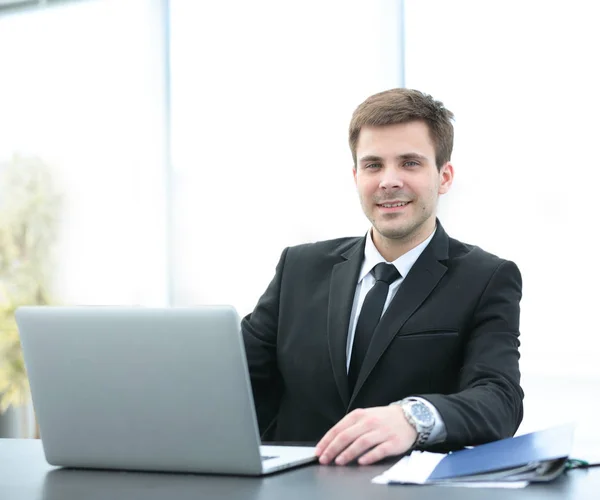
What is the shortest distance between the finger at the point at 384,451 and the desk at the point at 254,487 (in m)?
0.02

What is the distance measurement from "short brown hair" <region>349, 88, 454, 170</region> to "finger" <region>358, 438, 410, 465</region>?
100 centimetres

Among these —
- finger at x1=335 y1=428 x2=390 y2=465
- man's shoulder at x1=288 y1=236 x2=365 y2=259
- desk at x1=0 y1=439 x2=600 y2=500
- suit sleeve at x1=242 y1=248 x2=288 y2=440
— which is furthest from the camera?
man's shoulder at x1=288 y1=236 x2=365 y2=259

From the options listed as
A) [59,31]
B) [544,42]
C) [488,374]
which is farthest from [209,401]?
[59,31]

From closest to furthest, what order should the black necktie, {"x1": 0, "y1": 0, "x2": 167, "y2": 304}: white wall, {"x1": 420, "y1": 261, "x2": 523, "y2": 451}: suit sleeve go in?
1. {"x1": 420, "y1": 261, "x2": 523, "y2": 451}: suit sleeve
2. the black necktie
3. {"x1": 0, "y1": 0, "x2": 167, "y2": 304}: white wall

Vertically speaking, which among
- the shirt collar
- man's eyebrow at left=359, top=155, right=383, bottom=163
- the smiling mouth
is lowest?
the shirt collar

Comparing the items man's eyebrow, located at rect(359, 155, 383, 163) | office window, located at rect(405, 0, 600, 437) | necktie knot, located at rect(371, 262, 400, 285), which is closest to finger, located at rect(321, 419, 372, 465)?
necktie knot, located at rect(371, 262, 400, 285)

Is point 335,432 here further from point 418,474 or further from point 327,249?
point 327,249

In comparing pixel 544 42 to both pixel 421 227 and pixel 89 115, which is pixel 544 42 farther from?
pixel 89 115

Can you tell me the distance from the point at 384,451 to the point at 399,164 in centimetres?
98

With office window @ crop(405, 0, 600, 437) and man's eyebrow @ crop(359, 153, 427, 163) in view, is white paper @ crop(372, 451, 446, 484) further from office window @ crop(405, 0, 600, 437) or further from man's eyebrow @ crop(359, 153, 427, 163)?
office window @ crop(405, 0, 600, 437)

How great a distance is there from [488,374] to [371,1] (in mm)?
2844

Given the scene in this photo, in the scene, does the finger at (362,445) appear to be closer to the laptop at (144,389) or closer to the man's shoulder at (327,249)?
the laptop at (144,389)

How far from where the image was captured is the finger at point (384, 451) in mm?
1455

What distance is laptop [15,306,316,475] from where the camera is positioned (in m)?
1.33
